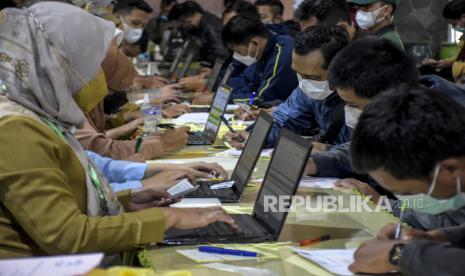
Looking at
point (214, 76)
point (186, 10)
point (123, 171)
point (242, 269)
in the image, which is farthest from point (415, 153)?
point (186, 10)

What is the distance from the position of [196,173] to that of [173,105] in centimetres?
224

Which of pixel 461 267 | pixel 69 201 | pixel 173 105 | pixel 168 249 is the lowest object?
pixel 173 105

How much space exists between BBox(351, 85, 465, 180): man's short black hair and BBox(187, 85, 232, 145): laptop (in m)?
2.03

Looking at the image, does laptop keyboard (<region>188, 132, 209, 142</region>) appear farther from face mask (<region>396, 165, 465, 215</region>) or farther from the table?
face mask (<region>396, 165, 465, 215</region>)

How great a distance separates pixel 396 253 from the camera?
1.51m

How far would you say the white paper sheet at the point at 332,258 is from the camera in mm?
1599

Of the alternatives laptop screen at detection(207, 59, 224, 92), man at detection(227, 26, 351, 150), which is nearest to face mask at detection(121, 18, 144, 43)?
laptop screen at detection(207, 59, 224, 92)

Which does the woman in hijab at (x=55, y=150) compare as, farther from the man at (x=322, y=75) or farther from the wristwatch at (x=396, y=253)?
the man at (x=322, y=75)

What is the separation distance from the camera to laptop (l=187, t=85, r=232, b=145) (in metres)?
3.49

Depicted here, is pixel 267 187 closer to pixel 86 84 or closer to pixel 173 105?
pixel 86 84

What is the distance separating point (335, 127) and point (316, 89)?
215mm

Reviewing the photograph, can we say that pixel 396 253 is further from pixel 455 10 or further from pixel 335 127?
pixel 455 10

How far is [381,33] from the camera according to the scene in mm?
4102

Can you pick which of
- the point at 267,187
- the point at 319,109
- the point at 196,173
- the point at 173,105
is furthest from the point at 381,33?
the point at 267,187
